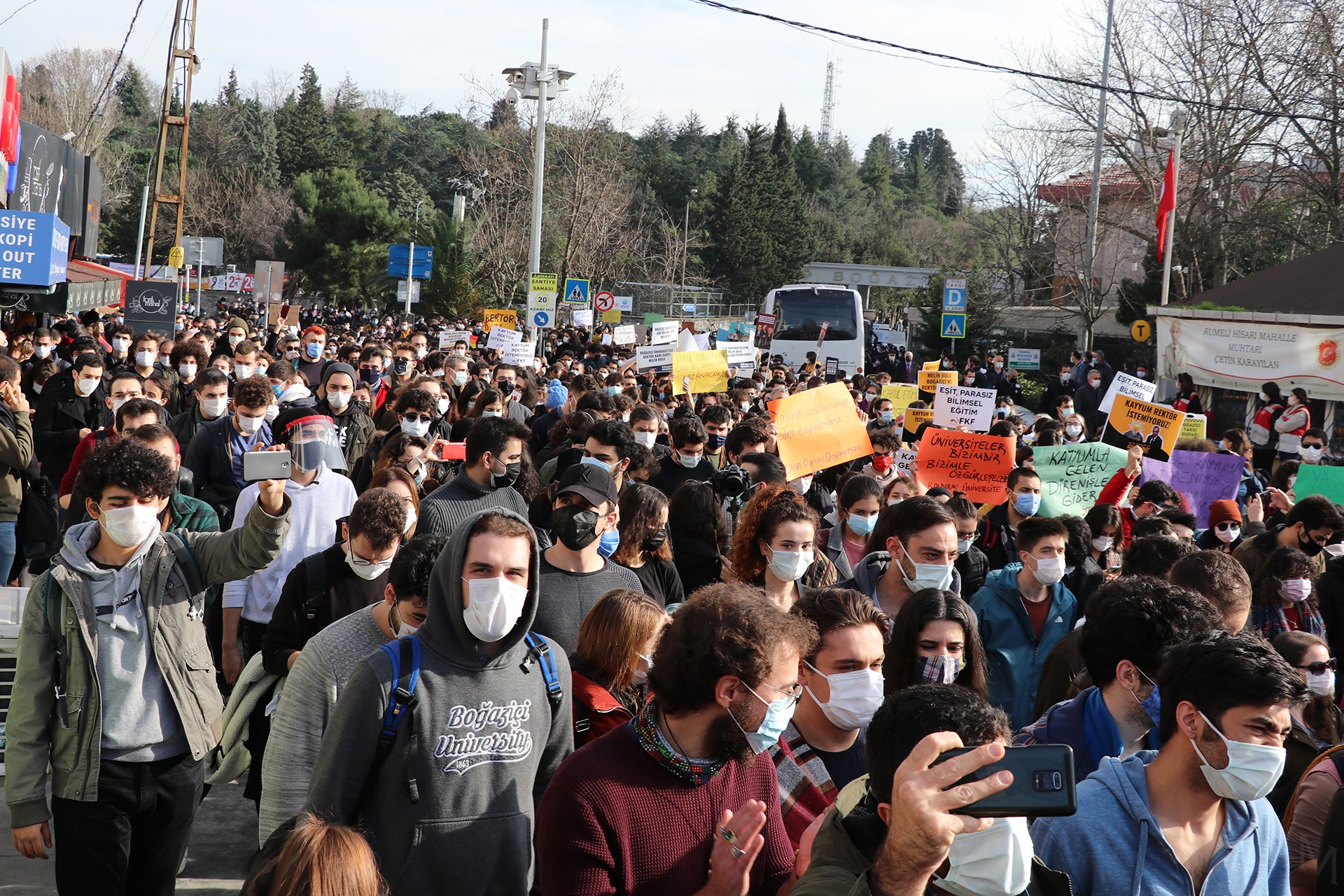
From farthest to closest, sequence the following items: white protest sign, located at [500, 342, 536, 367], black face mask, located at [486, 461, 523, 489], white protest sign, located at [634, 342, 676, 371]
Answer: white protest sign, located at [634, 342, 676, 371]
white protest sign, located at [500, 342, 536, 367]
black face mask, located at [486, 461, 523, 489]

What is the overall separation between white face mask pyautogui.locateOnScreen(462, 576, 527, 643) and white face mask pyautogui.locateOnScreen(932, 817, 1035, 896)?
56.0 inches

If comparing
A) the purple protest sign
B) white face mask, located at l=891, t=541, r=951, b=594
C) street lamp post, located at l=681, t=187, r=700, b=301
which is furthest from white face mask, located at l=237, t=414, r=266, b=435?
street lamp post, located at l=681, t=187, r=700, b=301

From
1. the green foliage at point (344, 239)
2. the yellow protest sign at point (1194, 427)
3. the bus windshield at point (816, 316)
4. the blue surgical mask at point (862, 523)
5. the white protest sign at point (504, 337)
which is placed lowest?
the blue surgical mask at point (862, 523)

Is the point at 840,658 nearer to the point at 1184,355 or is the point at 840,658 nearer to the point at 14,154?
the point at 14,154

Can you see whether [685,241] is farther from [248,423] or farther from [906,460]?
[248,423]

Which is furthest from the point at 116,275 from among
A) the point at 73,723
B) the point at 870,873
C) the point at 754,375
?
the point at 870,873

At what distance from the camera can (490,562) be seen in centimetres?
323

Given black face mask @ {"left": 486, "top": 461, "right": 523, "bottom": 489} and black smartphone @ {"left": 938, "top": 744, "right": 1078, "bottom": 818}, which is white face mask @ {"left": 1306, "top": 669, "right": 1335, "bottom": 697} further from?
black face mask @ {"left": 486, "top": 461, "right": 523, "bottom": 489}

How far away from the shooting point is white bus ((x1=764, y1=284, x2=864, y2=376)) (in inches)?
1382

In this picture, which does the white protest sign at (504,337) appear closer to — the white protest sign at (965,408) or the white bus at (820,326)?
the white protest sign at (965,408)

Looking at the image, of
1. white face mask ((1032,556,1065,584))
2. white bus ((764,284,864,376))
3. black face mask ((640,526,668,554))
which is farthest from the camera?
white bus ((764,284,864,376))

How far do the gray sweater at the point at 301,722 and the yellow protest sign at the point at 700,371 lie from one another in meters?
10.3

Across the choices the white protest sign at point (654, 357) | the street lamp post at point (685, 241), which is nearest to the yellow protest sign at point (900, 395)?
the white protest sign at point (654, 357)

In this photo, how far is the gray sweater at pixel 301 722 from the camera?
337 centimetres
